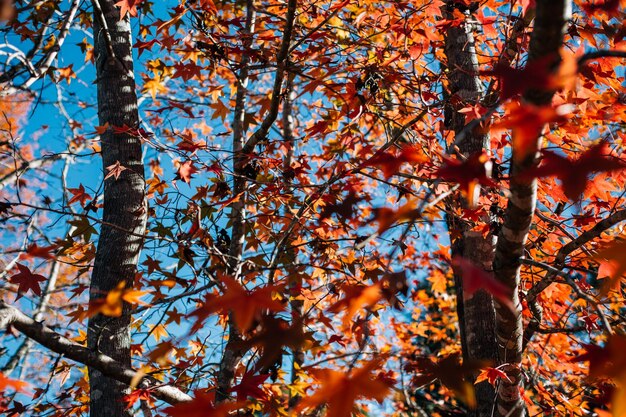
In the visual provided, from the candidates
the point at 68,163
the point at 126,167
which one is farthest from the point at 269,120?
the point at 68,163

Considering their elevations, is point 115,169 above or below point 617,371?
above

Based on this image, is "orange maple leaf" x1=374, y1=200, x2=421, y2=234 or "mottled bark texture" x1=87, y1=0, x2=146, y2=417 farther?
"mottled bark texture" x1=87, y1=0, x2=146, y2=417

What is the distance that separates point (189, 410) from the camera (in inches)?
63.1

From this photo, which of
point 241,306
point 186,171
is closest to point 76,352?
point 186,171

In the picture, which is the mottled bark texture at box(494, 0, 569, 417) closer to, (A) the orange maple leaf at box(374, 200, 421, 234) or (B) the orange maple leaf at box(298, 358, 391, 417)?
(A) the orange maple leaf at box(374, 200, 421, 234)

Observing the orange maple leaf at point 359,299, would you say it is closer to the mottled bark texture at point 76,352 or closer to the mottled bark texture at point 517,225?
the mottled bark texture at point 517,225

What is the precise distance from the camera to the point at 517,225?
1.76m

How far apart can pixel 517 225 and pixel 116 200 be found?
8.08 feet

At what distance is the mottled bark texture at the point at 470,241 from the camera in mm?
3121

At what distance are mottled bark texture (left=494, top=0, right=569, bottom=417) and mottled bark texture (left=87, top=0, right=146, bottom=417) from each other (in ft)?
6.69

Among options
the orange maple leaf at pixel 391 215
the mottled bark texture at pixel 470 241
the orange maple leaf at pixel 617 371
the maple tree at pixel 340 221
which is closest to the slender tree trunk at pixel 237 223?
the maple tree at pixel 340 221

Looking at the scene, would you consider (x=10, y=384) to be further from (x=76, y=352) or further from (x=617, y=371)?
(x=617, y=371)

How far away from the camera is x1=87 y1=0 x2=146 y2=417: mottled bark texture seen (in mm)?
2695

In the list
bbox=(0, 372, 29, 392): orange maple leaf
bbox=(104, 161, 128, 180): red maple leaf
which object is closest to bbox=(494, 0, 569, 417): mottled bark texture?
bbox=(0, 372, 29, 392): orange maple leaf
